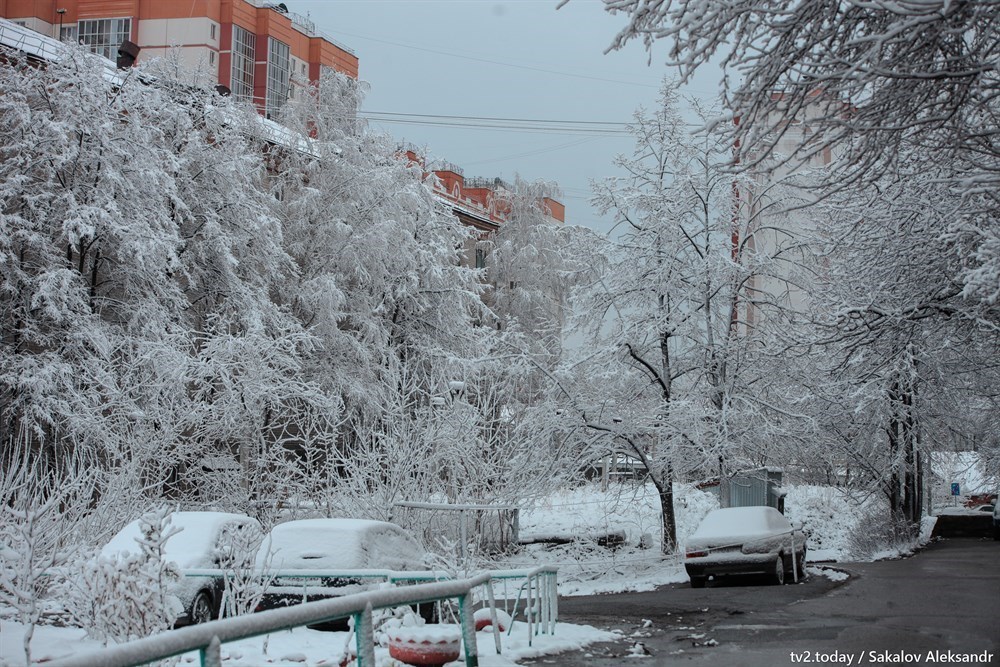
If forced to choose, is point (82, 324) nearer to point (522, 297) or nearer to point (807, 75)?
point (807, 75)

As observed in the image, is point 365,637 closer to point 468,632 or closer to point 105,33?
point 468,632

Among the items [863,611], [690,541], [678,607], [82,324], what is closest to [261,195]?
[82,324]

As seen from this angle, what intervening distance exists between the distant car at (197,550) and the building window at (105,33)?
155 ft

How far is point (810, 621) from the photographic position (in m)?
13.5

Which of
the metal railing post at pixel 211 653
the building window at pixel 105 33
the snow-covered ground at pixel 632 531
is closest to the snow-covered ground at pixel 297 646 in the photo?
the metal railing post at pixel 211 653

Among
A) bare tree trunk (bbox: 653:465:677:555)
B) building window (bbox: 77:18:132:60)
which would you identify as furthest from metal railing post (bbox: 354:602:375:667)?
building window (bbox: 77:18:132:60)

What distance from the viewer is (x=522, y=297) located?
45.8 meters

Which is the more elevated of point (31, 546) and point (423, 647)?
point (31, 546)

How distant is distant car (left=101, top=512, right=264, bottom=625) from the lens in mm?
12914

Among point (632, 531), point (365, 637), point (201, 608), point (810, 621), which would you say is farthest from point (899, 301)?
point (632, 531)

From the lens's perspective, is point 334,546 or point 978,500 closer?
point 334,546

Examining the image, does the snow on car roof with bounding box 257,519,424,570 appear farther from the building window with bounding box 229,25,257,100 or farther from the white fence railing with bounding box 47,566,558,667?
the building window with bounding box 229,25,257,100

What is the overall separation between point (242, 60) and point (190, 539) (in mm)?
48340

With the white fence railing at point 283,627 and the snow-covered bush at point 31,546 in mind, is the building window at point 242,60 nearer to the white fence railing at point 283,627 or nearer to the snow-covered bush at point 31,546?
the snow-covered bush at point 31,546
